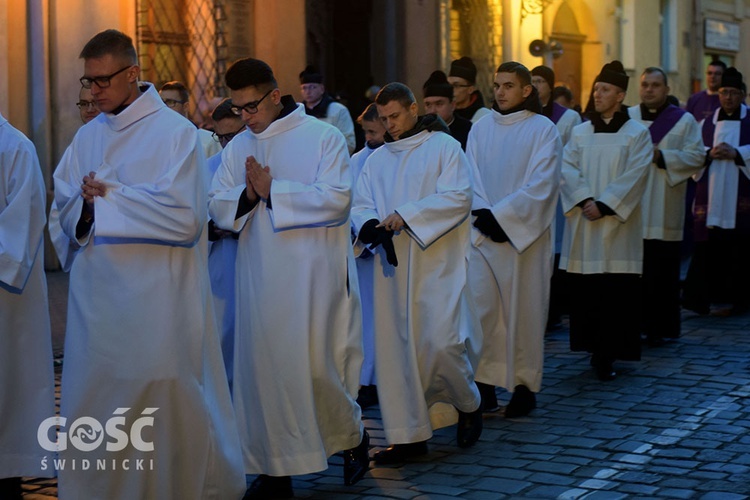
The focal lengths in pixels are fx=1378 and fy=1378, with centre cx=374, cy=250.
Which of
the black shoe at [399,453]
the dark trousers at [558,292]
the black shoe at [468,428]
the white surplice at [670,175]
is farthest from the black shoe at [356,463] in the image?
the dark trousers at [558,292]

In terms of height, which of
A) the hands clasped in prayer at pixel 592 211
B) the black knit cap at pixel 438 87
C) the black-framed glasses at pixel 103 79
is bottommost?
the hands clasped in prayer at pixel 592 211

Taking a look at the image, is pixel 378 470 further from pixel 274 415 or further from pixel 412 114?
pixel 412 114

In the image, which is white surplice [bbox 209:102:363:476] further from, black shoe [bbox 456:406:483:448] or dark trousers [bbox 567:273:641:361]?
dark trousers [bbox 567:273:641:361]

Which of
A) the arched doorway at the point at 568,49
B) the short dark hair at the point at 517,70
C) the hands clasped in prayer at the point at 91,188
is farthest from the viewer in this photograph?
the arched doorway at the point at 568,49

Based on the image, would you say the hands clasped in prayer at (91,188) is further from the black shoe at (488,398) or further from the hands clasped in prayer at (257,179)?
the black shoe at (488,398)

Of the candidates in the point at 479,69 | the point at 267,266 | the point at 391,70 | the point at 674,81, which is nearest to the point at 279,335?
the point at 267,266

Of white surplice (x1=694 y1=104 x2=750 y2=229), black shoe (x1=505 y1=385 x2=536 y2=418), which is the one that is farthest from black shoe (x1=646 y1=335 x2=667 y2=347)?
black shoe (x1=505 y1=385 x2=536 y2=418)

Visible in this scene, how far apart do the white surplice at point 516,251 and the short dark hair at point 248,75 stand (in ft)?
7.20

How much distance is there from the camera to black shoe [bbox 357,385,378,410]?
8.87m

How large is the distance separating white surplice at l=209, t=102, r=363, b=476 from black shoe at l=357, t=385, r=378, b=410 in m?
2.07

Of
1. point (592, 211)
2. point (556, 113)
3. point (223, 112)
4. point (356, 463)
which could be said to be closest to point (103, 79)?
point (356, 463)

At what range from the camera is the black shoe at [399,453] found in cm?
720

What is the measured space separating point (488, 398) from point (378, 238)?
174cm

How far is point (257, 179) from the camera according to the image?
6.46 metres
